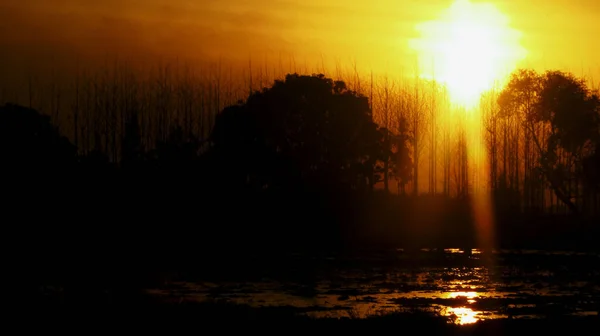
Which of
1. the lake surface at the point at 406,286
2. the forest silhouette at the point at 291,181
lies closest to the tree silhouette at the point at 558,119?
the forest silhouette at the point at 291,181

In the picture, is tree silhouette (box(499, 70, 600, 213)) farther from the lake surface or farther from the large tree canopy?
the lake surface

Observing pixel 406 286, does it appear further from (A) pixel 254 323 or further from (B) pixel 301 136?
(B) pixel 301 136

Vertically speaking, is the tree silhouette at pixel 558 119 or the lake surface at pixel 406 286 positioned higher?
the tree silhouette at pixel 558 119

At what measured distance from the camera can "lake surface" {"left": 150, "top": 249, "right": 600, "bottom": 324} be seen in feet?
86.4

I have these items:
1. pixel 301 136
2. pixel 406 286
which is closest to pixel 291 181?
pixel 301 136

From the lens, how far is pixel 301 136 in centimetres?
6756

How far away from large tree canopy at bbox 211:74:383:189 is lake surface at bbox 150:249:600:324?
18.4 m

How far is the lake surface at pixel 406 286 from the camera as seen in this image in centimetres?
2633

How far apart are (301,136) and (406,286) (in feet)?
118

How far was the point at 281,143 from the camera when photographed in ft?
219

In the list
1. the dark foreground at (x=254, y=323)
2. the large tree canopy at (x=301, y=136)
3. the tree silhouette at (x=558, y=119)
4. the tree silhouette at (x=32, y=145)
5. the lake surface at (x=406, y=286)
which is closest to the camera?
the dark foreground at (x=254, y=323)

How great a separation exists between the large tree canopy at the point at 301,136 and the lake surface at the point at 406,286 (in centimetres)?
1840

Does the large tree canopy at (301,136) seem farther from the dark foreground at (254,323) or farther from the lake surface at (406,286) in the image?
the dark foreground at (254,323)

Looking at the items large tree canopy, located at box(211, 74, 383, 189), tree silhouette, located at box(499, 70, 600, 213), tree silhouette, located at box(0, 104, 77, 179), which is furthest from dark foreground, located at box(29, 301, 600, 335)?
tree silhouette, located at box(499, 70, 600, 213)
